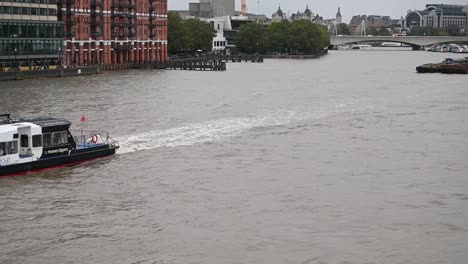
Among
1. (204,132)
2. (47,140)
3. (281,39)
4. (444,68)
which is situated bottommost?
(204,132)

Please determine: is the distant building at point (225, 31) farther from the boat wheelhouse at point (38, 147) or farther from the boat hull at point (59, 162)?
the boat wheelhouse at point (38, 147)

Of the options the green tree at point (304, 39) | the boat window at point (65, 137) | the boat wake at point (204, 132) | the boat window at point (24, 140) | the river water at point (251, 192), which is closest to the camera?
the river water at point (251, 192)

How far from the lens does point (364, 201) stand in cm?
2409

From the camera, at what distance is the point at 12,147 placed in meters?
27.8

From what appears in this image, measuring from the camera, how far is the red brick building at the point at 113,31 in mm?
93250

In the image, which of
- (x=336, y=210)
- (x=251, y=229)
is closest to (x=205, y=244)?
(x=251, y=229)

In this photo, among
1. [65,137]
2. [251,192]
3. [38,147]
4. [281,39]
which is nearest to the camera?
[251,192]

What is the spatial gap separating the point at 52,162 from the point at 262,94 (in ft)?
111

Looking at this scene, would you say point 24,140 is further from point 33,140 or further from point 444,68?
point 444,68

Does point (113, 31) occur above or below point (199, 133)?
above

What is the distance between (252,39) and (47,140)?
5373 inches

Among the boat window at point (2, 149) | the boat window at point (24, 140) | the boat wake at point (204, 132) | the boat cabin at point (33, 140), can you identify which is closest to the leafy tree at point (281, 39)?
the boat wake at point (204, 132)

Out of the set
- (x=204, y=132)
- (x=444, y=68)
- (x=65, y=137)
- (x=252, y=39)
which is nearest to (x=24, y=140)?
(x=65, y=137)

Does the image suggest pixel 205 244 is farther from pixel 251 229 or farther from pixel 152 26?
pixel 152 26
